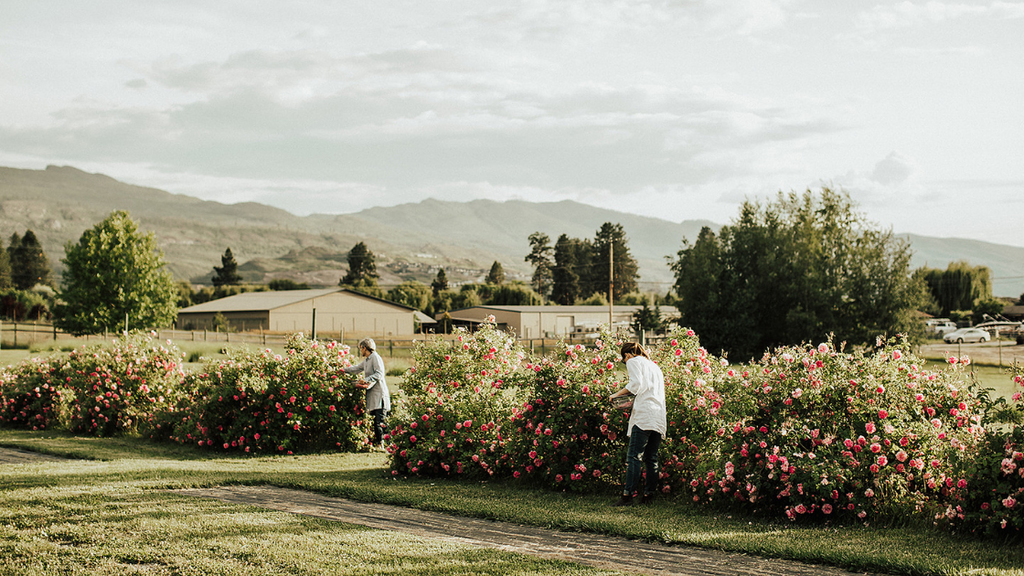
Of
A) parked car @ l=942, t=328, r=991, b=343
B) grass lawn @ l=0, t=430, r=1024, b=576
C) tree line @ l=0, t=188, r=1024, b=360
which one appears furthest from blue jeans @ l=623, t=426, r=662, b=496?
parked car @ l=942, t=328, r=991, b=343

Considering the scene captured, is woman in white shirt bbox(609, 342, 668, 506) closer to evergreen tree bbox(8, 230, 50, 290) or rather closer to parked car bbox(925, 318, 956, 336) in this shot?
parked car bbox(925, 318, 956, 336)

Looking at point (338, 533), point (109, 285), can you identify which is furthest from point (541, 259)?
point (338, 533)

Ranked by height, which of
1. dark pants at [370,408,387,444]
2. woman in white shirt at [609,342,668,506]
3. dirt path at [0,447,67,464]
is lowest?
dirt path at [0,447,67,464]

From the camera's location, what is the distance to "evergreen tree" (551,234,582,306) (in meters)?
112

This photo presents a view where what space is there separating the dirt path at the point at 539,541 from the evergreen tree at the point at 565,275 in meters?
104

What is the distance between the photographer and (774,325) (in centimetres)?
4569

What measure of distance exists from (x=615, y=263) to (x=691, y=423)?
10360cm

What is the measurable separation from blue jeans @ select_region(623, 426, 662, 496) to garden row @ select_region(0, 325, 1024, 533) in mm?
412

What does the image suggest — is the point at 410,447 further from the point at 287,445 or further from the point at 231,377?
the point at 231,377

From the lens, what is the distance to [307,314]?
76.2 metres

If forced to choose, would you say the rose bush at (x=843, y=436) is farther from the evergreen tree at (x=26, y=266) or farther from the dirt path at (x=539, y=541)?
the evergreen tree at (x=26, y=266)

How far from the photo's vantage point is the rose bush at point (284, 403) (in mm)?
12320

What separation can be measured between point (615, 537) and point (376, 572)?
2.30 metres

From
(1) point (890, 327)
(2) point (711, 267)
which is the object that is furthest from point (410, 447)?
(1) point (890, 327)
